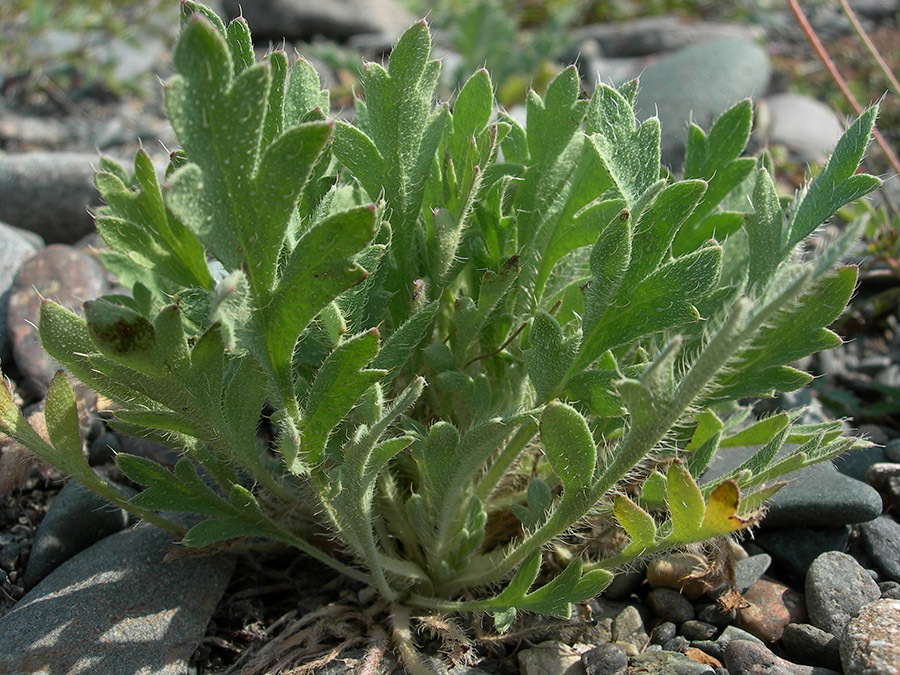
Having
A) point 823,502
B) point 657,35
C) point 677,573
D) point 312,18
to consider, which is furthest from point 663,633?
point 312,18

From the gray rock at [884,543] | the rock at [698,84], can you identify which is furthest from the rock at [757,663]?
the rock at [698,84]

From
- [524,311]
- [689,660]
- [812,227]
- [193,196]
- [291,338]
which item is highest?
[193,196]

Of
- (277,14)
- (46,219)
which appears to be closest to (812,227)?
(46,219)

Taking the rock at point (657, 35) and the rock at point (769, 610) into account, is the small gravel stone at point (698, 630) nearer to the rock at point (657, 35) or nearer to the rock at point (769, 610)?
the rock at point (769, 610)

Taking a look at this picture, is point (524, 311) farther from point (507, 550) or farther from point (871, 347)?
point (871, 347)

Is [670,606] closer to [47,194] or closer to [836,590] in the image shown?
[836,590]

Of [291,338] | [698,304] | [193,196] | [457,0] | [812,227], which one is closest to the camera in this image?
[193,196]

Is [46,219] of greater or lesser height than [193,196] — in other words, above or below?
below
